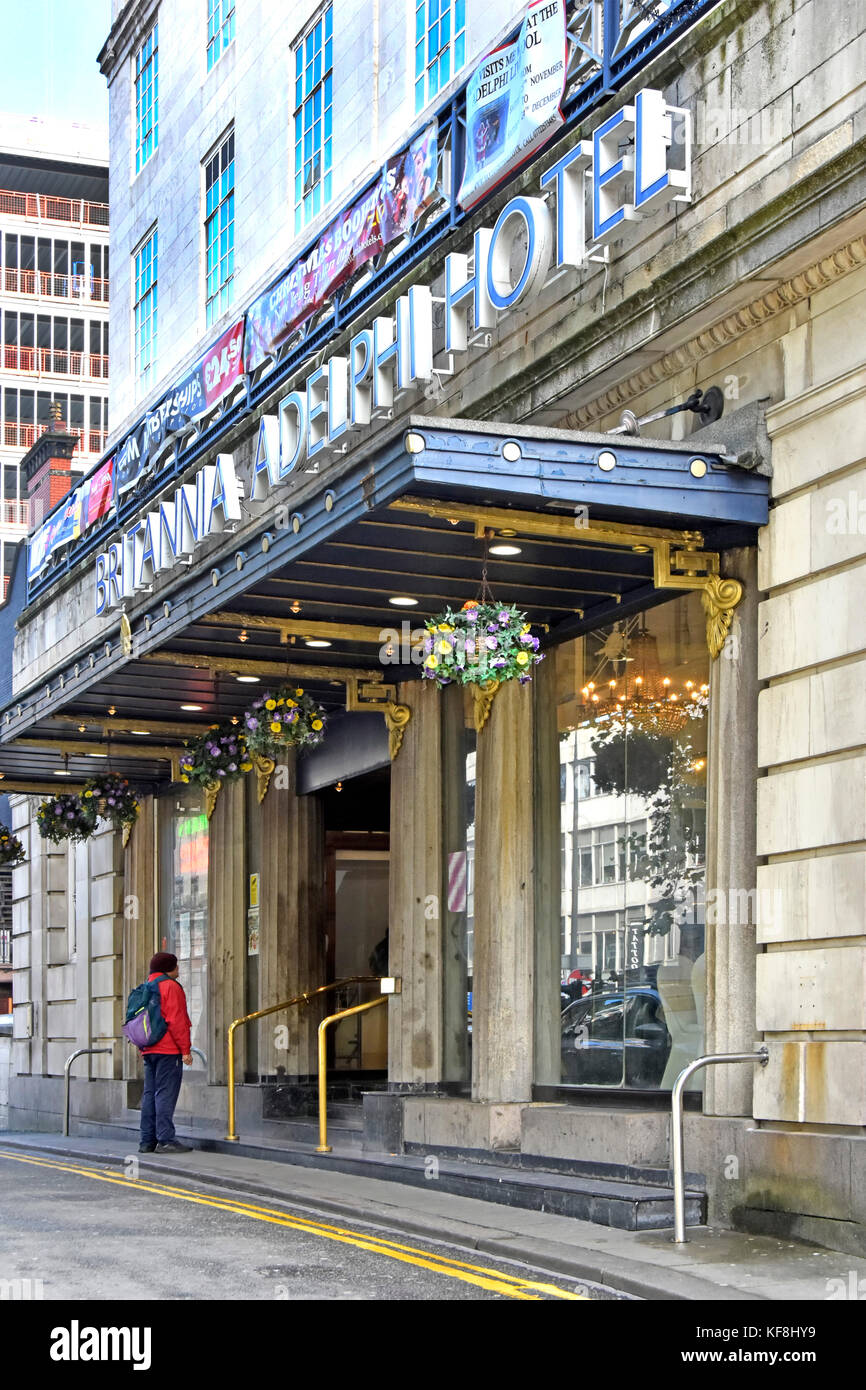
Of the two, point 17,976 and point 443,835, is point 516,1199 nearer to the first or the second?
point 443,835

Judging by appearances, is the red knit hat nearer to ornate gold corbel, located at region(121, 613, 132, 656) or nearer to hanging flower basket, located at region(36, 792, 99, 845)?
ornate gold corbel, located at region(121, 613, 132, 656)

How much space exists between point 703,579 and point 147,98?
21226 mm

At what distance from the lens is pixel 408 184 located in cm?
1708

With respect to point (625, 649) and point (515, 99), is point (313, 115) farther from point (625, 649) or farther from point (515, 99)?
point (625, 649)

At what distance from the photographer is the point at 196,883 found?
2241 centimetres

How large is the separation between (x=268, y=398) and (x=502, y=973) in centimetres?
847

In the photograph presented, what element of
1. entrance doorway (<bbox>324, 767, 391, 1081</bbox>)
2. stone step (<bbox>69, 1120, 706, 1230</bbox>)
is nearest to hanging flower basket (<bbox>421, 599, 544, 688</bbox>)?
stone step (<bbox>69, 1120, 706, 1230</bbox>)

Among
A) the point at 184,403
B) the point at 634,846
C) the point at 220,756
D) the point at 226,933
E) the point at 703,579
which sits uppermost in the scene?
the point at 184,403

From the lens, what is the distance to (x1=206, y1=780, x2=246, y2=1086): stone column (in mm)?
20547

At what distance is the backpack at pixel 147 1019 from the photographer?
16.8 m

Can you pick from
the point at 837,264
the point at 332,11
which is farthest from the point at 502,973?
the point at 332,11

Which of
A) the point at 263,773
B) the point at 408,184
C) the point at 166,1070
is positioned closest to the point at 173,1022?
the point at 166,1070

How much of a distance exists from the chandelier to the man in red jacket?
5601mm

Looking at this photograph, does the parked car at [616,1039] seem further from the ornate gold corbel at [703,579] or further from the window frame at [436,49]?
the window frame at [436,49]
